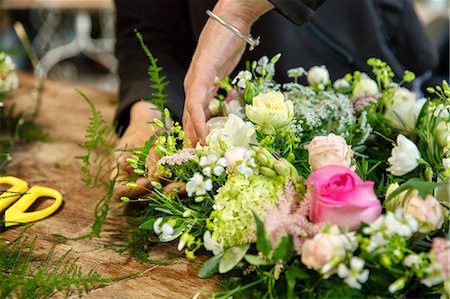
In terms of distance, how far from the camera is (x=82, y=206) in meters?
0.87

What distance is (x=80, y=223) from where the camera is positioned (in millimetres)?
811

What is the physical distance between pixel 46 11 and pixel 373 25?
2.81 m

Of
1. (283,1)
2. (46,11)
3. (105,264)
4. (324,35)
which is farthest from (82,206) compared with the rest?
(46,11)

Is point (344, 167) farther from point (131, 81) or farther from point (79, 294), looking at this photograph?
point (131, 81)

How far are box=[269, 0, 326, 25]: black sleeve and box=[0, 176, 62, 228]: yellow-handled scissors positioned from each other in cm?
43

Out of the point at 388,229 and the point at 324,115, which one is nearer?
the point at 388,229

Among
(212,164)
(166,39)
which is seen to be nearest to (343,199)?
(212,164)

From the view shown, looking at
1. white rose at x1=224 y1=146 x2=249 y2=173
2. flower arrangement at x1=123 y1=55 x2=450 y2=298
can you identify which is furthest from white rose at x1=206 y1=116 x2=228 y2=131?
white rose at x1=224 y1=146 x2=249 y2=173

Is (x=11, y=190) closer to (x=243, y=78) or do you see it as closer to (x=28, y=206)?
(x=28, y=206)

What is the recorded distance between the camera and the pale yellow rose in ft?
1.76

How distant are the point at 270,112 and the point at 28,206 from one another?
39cm

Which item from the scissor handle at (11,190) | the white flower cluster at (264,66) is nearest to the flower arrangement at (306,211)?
the white flower cluster at (264,66)

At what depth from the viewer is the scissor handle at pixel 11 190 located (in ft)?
2.65

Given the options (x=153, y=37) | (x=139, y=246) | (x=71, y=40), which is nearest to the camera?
(x=139, y=246)
